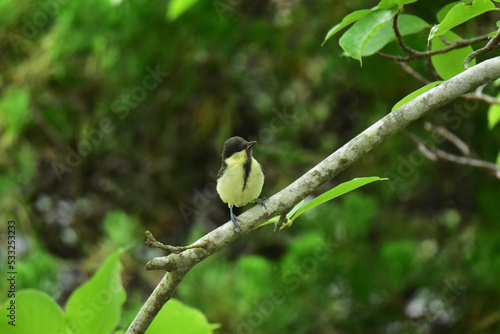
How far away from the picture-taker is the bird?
150 centimetres

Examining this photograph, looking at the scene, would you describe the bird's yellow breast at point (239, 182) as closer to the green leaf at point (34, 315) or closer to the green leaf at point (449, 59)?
the green leaf at point (449, 59)

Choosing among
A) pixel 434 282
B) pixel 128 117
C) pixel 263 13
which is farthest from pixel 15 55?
pixel 434 282

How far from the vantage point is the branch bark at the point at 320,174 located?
80 centimetres

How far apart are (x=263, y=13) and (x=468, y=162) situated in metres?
1.95

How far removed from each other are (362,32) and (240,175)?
0.64m

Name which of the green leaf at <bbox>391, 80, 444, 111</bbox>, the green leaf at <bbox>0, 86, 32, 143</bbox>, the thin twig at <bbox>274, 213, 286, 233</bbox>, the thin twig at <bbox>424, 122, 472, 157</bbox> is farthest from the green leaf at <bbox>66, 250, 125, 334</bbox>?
the green leaf at <bbox>0, 86, 32, 143</bbox>

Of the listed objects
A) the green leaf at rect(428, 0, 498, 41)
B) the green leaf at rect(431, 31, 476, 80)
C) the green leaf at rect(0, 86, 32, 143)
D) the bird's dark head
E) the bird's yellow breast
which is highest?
the green leaf at rect(428, 0, 498, 41)

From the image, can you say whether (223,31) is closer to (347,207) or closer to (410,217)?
(347,207)

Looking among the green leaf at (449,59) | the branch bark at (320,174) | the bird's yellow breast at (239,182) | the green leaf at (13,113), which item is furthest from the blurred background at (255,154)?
the branch bark at (320,174)

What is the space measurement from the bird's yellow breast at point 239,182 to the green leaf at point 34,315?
2.72 ft

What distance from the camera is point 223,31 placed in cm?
289

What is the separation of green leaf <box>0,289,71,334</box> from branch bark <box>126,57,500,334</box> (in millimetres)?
118

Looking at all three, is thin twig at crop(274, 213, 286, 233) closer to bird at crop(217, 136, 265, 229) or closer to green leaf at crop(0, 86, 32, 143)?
bird at crop(217, 136, 265, 229)

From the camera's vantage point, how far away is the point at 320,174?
842 millimetres
